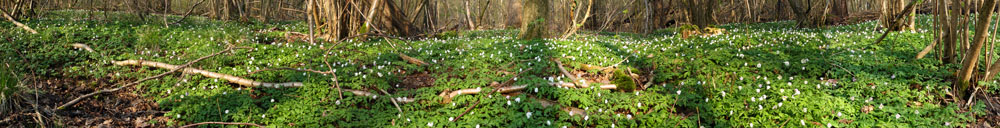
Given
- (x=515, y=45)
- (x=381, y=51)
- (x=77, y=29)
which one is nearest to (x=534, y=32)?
(x=515, y=45)

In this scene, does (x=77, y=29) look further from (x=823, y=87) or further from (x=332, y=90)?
(x=823, y=87)

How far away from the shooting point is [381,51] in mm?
7066

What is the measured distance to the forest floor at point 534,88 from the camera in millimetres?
4129

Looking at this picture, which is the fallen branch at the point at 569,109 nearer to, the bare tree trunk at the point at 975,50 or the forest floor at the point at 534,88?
the forest floor at the point at 534,88

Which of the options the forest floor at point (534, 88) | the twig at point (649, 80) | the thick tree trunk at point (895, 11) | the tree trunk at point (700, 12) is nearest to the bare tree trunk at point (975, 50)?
the forest floor at point (534, 88)

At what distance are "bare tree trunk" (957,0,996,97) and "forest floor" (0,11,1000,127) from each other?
0.50ft

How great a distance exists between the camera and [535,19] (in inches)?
342

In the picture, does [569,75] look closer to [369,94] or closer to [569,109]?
[569,109]

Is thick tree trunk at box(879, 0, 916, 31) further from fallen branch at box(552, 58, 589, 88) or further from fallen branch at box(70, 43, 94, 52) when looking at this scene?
fallen branch at box(70, 43, 94, 52)

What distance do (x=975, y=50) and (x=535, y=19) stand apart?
549cm

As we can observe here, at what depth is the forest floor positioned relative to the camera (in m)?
4.13

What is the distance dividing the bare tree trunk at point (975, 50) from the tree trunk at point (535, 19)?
5.32 meters

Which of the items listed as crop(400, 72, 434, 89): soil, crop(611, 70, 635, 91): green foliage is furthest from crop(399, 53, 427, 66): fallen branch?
crop(611, 70, 635, 91): green foliage

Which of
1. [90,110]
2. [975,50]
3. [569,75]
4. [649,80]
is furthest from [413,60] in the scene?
[975,50]
